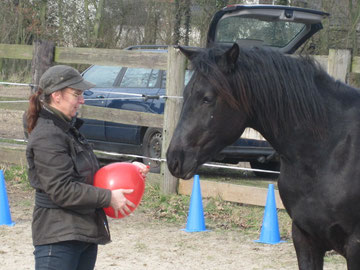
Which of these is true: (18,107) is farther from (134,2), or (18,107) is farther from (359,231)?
(134,2)

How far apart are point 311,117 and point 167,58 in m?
4.26

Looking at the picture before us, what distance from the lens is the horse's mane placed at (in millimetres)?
3342

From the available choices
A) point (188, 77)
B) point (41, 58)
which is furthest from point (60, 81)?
point (41, 58)

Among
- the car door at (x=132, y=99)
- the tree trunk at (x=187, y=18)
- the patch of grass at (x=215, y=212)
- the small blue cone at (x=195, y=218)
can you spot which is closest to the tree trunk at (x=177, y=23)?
the tree trunk at (x=187, y=18)

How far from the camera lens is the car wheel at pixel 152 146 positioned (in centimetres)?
867

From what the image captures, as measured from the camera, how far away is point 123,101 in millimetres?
9148

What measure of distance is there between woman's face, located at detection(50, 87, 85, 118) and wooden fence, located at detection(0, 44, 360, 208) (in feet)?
13.1

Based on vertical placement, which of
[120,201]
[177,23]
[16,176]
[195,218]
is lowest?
[16,176]

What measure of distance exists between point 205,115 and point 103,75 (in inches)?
260

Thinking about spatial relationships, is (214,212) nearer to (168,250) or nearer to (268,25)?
(168,250)

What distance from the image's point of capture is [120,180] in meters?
3.19

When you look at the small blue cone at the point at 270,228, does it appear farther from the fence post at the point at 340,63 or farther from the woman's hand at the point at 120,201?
the woman's hand at the point at 120,201

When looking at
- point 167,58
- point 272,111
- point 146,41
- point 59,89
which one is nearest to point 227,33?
point 167,58

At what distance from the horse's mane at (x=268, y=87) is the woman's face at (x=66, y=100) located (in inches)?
29.3
